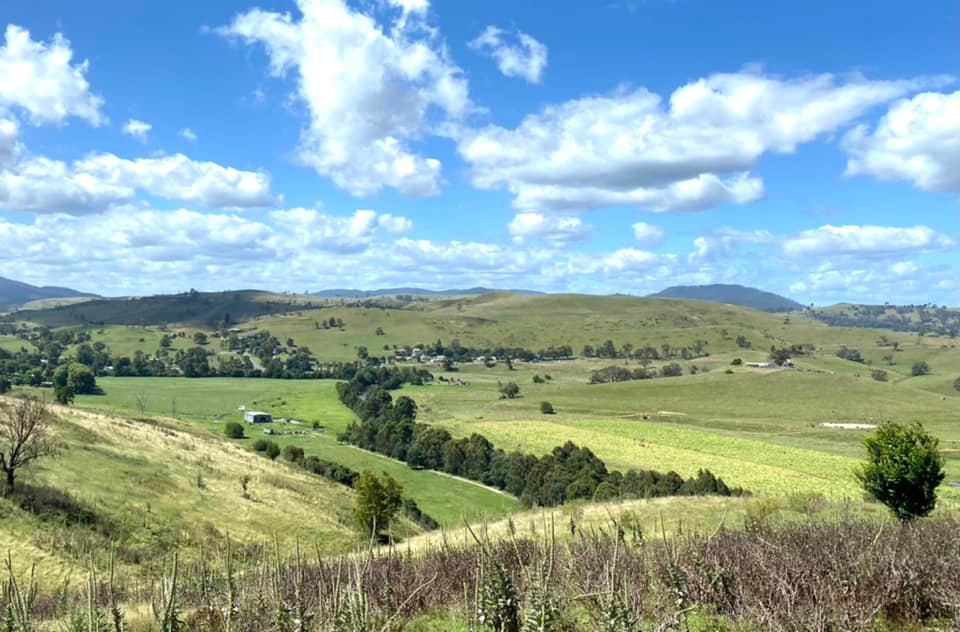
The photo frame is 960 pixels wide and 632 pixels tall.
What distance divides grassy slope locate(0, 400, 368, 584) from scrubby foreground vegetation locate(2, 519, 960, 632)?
1837 cm

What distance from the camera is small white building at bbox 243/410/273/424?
12281 centimetres

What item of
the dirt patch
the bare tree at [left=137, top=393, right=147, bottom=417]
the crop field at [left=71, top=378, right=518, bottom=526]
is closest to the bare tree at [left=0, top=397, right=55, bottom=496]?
the crop field at [left=71, top=378, right=518, bottom=526]

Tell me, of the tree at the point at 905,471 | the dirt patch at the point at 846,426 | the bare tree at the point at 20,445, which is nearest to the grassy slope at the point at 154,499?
the bare tree at the point at 20,445

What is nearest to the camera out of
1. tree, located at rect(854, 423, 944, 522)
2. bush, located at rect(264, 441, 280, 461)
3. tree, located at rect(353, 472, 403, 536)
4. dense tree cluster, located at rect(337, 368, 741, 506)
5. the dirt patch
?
tree, located at rect(854, 423, 944, 522)

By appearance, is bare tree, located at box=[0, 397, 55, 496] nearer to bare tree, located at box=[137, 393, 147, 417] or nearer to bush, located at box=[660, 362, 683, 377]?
bare tree, located at box=[137, 393, 147, 417]

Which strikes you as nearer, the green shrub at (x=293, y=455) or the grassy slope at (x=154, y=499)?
the grassy slope at (x=154, y=499)

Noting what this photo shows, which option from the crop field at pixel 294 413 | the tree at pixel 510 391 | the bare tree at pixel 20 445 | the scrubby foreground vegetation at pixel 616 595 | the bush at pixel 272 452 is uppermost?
the scrubby foreground vegetation at pixel 616 595

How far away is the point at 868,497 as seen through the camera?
142 feet

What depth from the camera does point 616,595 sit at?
31.3ft

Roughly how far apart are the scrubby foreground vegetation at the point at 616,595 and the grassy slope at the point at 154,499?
1837 cm

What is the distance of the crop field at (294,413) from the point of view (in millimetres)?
78688

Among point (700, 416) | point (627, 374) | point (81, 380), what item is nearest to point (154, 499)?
point (700, 416)

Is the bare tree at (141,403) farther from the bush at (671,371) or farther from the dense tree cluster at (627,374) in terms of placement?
the bush at (671,371)

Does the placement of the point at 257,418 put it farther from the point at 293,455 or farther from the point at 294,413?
the point at 293,455
